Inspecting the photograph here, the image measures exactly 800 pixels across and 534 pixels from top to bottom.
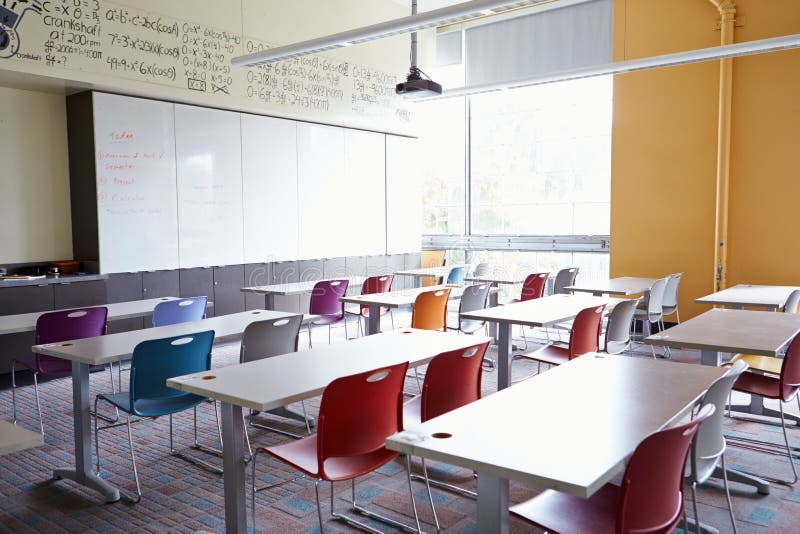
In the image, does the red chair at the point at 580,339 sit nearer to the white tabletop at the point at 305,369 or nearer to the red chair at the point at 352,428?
the white tabletop at the point at 305,369

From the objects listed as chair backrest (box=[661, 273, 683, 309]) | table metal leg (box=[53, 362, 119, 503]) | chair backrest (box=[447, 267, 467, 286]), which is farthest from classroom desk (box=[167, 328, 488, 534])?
chair backrest (box=[447, 267, 467, 286])

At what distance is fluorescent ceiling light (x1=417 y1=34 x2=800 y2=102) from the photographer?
600cm

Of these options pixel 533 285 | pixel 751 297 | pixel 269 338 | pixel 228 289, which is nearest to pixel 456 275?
pixel 533 285

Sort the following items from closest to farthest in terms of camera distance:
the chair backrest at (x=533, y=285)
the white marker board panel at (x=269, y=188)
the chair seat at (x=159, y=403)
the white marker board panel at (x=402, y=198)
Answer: the chair seat at (x=159, y=403), the chair backrest at (x=533, y=285), the white marker board panel at (x=269, y=188), the white marker board panel at (x=402, y=198)

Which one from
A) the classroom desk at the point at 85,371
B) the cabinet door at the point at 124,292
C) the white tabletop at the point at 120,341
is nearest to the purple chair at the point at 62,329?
the white tabletop at the point at 120,341

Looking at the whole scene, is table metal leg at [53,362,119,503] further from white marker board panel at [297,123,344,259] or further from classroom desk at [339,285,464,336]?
white marker board panel at [297,123,344,259]

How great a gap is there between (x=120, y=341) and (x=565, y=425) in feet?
8.50

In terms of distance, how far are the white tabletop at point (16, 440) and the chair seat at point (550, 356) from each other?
10.5 feet

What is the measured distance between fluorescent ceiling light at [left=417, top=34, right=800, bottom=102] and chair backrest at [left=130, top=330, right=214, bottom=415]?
400 centimetres

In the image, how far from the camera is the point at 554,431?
1.98 meters

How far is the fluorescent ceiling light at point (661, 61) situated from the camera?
6000 mm

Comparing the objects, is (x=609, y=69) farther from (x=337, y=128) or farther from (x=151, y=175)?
(x=151, y=175)

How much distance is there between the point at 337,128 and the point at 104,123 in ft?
11.2

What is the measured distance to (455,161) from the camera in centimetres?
1029
